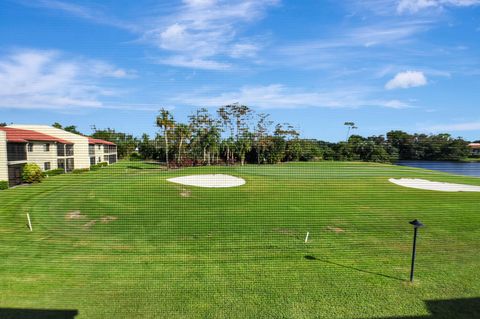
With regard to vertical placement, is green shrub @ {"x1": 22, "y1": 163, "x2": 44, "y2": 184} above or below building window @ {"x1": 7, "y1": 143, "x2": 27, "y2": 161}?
below

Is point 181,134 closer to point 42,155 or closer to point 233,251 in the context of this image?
point 233,251

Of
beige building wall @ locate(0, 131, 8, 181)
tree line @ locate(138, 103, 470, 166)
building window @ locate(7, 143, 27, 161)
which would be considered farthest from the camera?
building window @ locate(7, 143, 27, 161)

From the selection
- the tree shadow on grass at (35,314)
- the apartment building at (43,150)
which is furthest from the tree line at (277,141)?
the apartment building at (43,150)

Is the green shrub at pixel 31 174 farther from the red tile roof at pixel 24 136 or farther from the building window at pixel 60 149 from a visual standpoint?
the building window at pixel 60 149

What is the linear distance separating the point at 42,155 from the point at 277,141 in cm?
998

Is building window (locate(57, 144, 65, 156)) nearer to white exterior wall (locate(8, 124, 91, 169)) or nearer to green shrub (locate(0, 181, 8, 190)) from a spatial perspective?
white exterior wall (locate(8, 124, 91, 169))

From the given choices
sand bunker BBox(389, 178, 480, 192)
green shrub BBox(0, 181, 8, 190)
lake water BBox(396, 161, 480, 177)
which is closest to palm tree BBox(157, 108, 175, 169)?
lake water BBox(396, 161, 480, 177)

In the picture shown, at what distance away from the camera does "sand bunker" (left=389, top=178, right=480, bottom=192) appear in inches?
296

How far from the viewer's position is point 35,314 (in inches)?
97.6

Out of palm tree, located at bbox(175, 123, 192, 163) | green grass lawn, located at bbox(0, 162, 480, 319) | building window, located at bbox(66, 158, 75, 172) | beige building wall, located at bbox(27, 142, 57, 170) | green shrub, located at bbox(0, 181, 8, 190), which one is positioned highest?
palm tree, located at bbox(175, 123, 192, 163)

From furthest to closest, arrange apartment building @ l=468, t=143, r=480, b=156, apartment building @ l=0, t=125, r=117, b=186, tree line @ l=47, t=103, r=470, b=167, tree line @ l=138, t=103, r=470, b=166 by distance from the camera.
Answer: apartment building @ l=0, t=125, r=117, b=186
apartment building @ l=468, t=143, r=480, b=156
tree line @ l=138, t=103, r=470, b=166
tree line @ l=47, t=103, r=470, b=167

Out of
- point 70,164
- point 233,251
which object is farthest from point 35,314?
point 70,164

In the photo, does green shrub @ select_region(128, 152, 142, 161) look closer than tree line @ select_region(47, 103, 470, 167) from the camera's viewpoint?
No

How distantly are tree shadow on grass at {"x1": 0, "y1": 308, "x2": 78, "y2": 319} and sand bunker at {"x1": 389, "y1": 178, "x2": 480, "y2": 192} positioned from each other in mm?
8405
